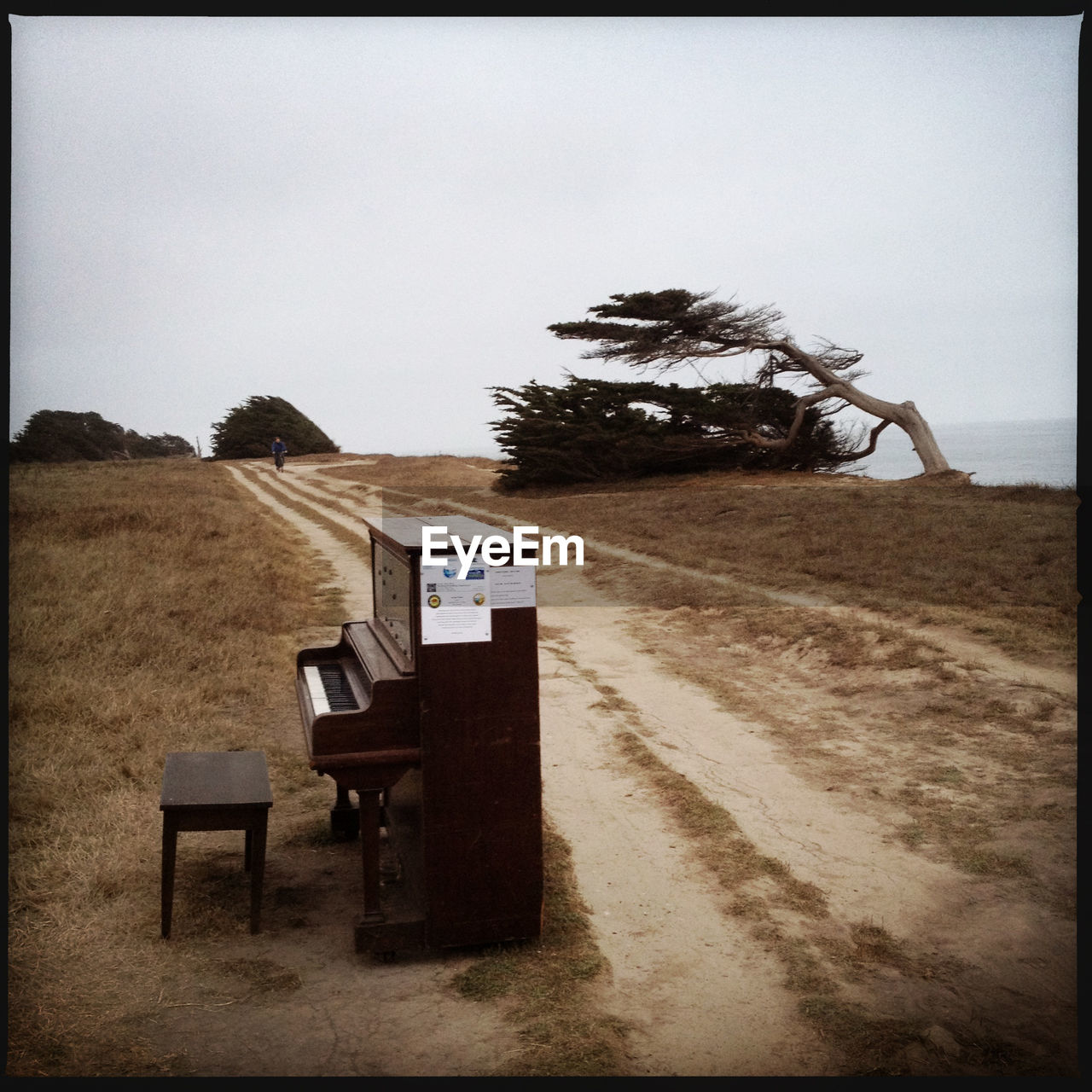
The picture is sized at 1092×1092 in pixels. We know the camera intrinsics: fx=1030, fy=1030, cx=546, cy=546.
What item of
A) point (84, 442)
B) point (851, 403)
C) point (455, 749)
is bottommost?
point (455, 749)

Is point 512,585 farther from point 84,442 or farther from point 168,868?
point 84,442

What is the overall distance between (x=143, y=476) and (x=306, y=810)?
22.0 m

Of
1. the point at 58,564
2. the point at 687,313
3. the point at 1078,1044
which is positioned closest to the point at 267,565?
the point at 58,564

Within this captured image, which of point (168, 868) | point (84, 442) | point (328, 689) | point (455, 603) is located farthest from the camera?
point (84, 442)

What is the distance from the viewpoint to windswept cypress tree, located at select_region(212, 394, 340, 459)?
36.9m

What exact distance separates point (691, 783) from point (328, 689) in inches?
97.1

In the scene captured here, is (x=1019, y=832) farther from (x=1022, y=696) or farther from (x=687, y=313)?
(x=687, y=313)

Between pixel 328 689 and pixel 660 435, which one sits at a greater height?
pixel 660 435

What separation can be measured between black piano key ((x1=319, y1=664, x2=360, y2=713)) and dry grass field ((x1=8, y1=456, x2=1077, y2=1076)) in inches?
39.5

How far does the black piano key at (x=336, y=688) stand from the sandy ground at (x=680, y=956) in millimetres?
990

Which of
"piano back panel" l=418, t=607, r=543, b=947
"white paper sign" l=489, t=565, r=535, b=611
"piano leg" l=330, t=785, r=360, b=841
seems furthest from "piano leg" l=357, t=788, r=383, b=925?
"piano leg" l=330, t=785, r=360, b=841

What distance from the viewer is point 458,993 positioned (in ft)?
12.7

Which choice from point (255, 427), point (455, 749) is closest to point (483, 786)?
point (455, 749)

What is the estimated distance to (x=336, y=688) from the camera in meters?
4.71
